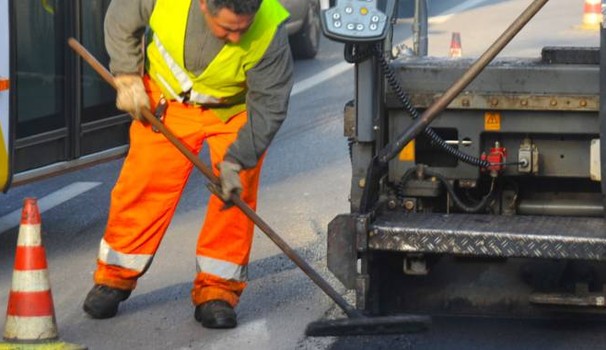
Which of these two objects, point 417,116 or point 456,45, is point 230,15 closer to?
point 417,116

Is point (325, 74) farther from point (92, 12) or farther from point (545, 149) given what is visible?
point (545, 149)

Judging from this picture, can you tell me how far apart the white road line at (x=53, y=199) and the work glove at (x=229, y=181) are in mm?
2605

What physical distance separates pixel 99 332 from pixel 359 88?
60.1 inches

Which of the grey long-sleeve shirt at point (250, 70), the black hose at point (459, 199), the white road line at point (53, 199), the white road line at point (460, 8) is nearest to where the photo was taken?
the black hose at point (459, 199)

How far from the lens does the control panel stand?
18.4 feet

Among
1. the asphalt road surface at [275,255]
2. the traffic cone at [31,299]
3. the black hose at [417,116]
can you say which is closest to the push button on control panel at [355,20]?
the black hose at [417,116]

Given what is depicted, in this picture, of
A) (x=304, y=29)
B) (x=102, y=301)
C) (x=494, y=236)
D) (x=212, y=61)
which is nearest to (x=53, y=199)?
(x=102, y=301)

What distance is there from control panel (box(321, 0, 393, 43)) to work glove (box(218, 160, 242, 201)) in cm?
82

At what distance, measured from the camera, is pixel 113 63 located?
255 inches

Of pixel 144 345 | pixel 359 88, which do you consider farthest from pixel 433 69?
pixel 144 345

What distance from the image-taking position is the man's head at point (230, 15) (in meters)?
5.94

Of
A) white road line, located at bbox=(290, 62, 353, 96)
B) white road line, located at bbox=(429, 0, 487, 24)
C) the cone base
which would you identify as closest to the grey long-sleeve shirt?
the cone base

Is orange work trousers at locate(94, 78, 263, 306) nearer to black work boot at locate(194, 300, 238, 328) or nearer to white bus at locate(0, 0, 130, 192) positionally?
black work boot at locate(194, 300, 238, 328)

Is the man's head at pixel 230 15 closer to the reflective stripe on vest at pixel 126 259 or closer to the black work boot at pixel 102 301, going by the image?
the reflective stripe on vest at pixel 126 259
